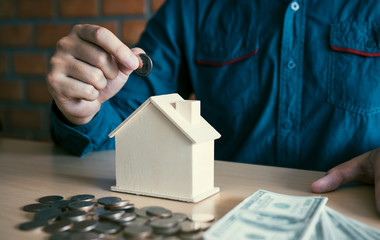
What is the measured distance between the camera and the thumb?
69cm

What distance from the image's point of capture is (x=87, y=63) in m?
0.79

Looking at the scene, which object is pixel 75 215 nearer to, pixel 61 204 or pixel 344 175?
pixel 61 204

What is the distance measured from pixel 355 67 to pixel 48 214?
32.8 inches

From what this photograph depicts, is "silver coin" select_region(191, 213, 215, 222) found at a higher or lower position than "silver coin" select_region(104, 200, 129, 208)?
lower

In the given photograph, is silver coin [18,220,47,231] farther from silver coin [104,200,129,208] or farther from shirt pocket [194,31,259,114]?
shirt pocket [194,31,259,114]

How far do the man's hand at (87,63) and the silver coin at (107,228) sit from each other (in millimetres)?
314

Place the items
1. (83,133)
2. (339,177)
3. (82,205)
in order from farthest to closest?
1. (83,133)
2. (339,177)
3. (82,205)

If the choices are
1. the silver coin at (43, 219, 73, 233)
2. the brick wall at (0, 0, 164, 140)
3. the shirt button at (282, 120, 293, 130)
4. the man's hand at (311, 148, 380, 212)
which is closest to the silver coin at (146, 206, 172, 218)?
the silver coin at (43, 219, 73, 233)

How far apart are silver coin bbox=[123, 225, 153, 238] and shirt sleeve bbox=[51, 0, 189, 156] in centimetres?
48

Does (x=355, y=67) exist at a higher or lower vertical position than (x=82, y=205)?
higher

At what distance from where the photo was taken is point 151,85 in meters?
1.25

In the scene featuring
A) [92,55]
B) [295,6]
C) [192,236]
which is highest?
[295,6]

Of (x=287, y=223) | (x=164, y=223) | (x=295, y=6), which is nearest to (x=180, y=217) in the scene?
(x=164, y=223)

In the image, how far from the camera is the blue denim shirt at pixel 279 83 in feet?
3.49
